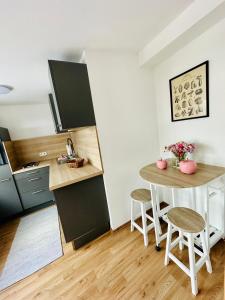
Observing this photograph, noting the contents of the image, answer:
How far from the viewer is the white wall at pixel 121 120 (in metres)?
1.71

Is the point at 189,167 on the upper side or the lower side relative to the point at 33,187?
upper

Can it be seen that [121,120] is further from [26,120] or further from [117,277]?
[26,120]

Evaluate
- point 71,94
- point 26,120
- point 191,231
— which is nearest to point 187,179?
point 191,231

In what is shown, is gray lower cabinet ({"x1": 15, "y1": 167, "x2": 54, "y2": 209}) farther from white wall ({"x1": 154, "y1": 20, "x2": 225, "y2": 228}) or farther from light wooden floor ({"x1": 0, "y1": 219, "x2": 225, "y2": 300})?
white wall ({"x1": 154, "y1": 20, "x2": 225, "y2": 228})

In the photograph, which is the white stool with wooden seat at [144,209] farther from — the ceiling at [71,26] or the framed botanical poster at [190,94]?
the ceiling at [71,26]

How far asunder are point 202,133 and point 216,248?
1240 mm

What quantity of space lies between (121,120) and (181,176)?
3.21ft

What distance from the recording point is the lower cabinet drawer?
2789 millimetres

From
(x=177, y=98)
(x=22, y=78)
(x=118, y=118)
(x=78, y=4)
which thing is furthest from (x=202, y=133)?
(x=22, y=78)

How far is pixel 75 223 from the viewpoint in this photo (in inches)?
69.2

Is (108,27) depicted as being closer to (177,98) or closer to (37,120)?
(177,98)

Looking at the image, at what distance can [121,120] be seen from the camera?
188 centimetres

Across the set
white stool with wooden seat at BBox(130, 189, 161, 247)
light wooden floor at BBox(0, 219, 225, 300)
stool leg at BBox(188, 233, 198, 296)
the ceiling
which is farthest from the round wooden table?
the ceiling

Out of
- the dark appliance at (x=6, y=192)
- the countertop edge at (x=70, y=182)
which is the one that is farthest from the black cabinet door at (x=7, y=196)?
the countertop edge at (x=70, y=182)
